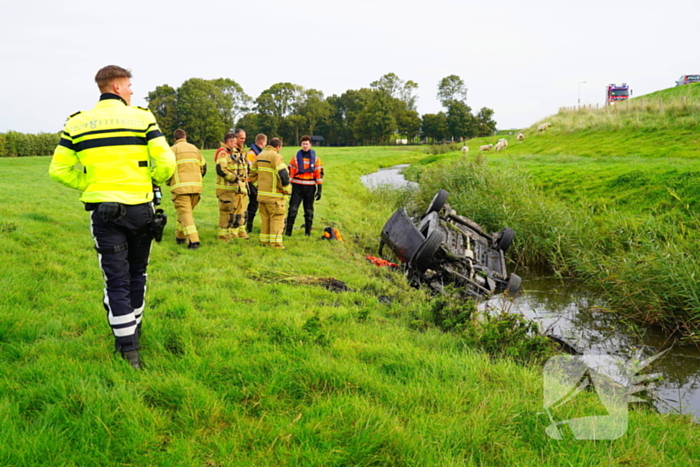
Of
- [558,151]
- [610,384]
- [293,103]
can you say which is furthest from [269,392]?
[293,103]

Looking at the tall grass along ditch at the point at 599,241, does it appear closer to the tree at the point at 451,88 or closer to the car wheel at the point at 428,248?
the car wheel at the point at 428,248

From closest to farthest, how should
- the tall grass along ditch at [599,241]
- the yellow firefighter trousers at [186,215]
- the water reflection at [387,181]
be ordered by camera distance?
the tall grass along ditch at [599,241]
the yellow firefighter trousers at [186,215]
the water reflection at [387,181]

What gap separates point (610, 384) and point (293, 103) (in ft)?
255

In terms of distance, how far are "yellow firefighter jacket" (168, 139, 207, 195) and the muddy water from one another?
5.53 meters

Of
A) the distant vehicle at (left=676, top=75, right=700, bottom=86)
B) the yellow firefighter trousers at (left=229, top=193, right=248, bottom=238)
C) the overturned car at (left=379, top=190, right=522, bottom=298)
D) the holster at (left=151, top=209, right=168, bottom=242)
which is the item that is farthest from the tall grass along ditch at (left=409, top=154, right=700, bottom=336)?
the distant vehicle at (left=676, top=75, right=700, bottom=86)

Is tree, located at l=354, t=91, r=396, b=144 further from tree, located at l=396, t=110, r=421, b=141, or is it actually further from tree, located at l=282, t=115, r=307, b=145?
tree, located at l=282, t=115, r=307, b=145

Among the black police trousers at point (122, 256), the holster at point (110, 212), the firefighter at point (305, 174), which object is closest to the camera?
the holster at point (110, 212)

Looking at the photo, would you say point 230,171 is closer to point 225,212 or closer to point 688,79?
point 225,212

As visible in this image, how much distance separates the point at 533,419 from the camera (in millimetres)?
2881

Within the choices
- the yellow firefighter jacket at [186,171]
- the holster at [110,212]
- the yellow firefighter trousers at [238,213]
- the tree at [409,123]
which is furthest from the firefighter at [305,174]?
the tree at [409,123]

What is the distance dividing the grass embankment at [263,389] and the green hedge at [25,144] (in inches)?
1213

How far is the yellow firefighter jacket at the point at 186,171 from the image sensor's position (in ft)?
25.8

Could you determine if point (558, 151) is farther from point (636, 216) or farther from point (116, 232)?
point (116, 232)

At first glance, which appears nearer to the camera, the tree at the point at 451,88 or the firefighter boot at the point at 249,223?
the firefighter boot at the point at 249,223
